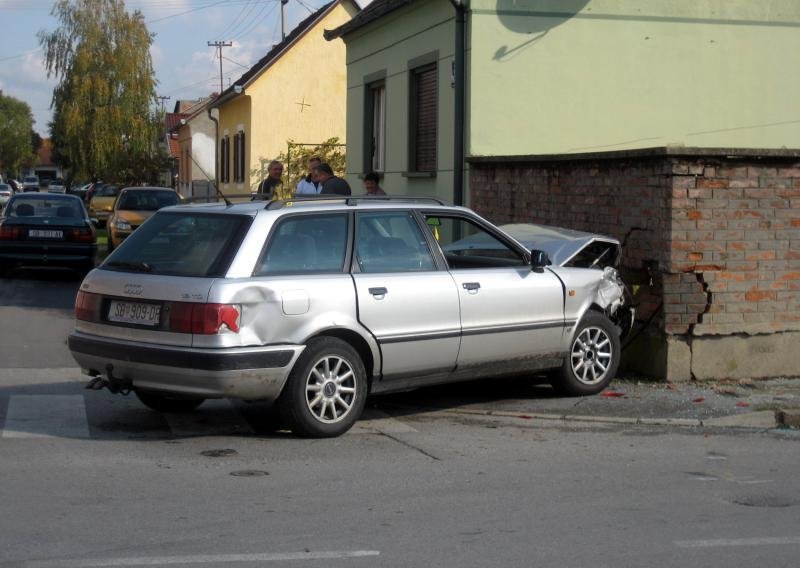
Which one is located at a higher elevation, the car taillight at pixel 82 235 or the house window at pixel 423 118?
the house window at pixel 423 118

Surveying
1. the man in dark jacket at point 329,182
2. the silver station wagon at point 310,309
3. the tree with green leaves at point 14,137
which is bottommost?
the silver station wagon at point 310,309

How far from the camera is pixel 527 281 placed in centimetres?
920

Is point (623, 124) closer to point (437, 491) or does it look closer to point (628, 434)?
point (628, 434)

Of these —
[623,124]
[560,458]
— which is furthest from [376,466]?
[623,124]

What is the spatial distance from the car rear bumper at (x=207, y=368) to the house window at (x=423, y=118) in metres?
9.69

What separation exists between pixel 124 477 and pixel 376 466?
4.98 feet

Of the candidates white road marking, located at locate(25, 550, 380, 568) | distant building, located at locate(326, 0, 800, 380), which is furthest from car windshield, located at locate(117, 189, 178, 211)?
white road marking, located at locate(25, 550, 380, 568)

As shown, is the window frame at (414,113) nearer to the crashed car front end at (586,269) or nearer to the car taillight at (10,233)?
the crashed car front end at (586,269)

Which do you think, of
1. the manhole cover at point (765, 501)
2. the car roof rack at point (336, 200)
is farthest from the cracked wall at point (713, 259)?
the manhole cover at point (765, 501)

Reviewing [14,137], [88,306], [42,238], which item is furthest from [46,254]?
[14,137]

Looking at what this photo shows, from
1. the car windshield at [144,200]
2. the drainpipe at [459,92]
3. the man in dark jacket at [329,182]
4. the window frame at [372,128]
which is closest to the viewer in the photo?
the man in dark jacket at [329,182]

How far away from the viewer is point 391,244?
8555 mm

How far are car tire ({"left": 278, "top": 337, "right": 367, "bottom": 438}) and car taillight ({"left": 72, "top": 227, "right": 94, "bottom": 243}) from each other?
1349 centimetres

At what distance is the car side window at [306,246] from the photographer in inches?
310
